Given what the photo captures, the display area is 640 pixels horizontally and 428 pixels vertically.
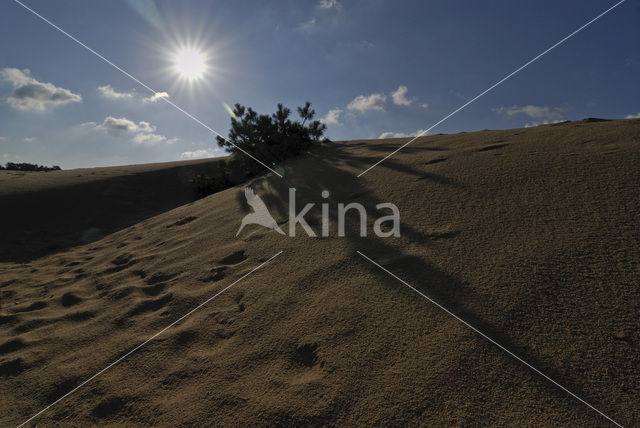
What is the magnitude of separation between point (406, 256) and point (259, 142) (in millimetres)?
7366

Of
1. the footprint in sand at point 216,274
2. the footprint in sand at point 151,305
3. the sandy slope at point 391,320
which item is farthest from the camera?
the footprint in sand at point 216,274

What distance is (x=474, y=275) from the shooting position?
1.81m

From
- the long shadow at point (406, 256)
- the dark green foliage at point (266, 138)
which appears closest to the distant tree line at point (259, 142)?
the dark green foliage at point (266, 138)

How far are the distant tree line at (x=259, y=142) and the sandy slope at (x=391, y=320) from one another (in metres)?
5.44

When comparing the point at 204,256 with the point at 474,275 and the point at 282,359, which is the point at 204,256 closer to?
the point at 282,359

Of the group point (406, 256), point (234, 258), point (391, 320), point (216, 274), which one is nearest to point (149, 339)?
point (216, 274)

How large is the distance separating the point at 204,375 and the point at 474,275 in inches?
67.8

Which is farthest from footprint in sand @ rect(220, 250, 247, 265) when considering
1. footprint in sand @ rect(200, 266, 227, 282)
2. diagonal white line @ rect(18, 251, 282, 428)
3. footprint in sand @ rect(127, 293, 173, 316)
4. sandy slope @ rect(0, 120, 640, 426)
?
footprint in sand @ rect(127, 293, 173, 316)

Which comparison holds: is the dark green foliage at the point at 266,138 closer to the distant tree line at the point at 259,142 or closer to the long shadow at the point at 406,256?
the distant tree line at the point at 259,142

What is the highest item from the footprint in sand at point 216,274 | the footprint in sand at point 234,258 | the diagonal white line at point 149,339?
the footprint in sand at point 234,258

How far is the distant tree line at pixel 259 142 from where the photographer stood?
830cm

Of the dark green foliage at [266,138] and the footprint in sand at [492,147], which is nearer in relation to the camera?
the footprint in sand at [492,147]

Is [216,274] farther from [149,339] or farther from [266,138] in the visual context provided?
[266,138]

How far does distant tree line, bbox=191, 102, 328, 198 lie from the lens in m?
8.30
